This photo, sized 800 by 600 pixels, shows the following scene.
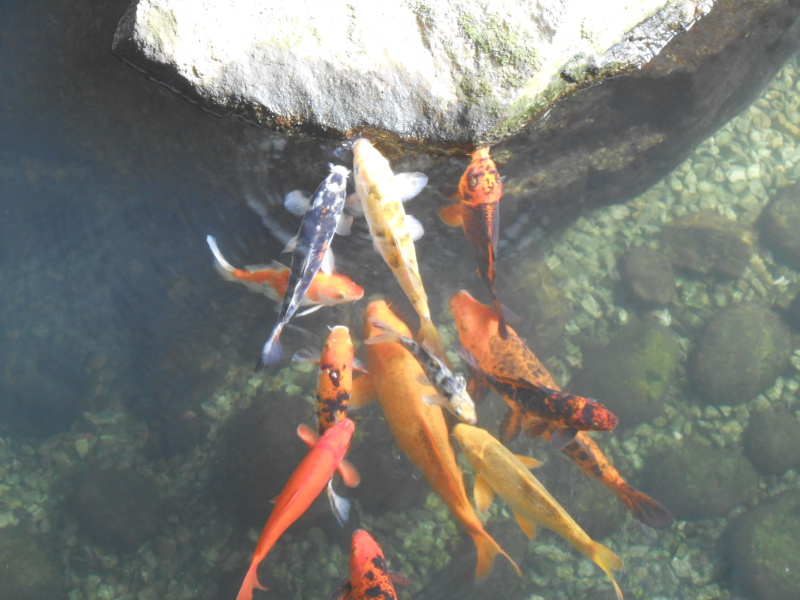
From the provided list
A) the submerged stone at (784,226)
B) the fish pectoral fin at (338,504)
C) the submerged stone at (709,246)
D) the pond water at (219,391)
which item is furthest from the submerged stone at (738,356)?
the fish pectoral fin at (338,504)

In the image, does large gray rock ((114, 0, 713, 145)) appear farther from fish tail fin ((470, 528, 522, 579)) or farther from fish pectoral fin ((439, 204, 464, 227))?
fish tail fin ((470, 528, 522, 579))

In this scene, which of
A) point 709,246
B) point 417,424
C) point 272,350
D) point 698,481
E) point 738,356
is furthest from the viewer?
point 709,246

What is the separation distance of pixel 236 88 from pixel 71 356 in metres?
3.33

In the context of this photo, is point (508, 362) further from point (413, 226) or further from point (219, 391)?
point (219, 391)

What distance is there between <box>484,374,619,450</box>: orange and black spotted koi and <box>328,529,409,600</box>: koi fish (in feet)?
4.95

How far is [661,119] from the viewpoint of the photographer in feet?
14.9

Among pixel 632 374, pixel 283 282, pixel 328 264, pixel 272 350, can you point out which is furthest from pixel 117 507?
pixel 632 374

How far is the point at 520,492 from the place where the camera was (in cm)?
405

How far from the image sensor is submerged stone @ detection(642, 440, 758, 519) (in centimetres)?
552

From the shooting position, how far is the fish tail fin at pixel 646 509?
170 inches

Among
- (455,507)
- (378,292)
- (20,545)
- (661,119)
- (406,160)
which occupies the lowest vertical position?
(20,545)

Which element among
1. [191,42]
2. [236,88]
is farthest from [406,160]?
[191,42]

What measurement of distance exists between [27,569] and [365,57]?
5297 mm

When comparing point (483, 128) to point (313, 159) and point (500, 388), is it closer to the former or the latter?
point (313, 159)
